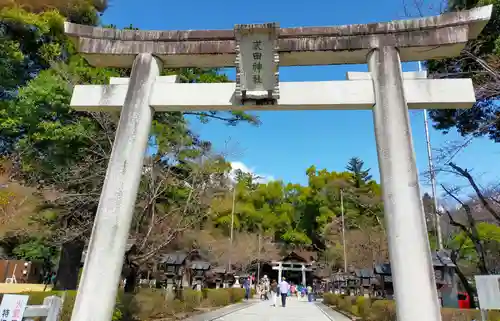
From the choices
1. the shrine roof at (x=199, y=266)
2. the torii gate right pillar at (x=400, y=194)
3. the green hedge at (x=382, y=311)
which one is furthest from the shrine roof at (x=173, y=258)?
the torii gate right pillar at (x=400, y=194)

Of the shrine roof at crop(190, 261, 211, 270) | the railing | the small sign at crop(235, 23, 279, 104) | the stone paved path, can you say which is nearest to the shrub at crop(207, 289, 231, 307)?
the shrine roof at crop(190, 261, 211, 270)

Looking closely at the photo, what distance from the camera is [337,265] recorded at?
38406mm

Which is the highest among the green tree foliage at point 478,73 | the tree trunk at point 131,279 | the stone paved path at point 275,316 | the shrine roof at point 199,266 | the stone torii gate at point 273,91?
the green tree foliage at point 478,73

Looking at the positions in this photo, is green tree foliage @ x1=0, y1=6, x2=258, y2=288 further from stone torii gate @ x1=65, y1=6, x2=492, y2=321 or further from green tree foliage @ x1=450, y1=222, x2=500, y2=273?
green tree foliage @ x1=450, y1=222, x2=500, y2=273

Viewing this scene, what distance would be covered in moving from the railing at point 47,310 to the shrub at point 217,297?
15293 millimetres

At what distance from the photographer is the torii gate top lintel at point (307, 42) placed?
19.1ft

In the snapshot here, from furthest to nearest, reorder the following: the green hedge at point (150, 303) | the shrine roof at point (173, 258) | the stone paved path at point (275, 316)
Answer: the shrine roof at point (173, 258) → the stone paved path at point (275, 316) → the green hedge at point (150, 303)

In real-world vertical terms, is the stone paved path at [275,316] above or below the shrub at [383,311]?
below

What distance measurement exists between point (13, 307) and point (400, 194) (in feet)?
18.6

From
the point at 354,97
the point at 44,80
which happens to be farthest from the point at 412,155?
the point at 44,80

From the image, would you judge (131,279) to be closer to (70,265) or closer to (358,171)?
(70,265)

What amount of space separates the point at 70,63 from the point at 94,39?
9.07 meters

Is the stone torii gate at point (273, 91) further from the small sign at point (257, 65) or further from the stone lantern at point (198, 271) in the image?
the stone lantern at point (198, 271)

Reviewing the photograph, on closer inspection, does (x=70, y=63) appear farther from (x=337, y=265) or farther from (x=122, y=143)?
(x=337, y=265)
